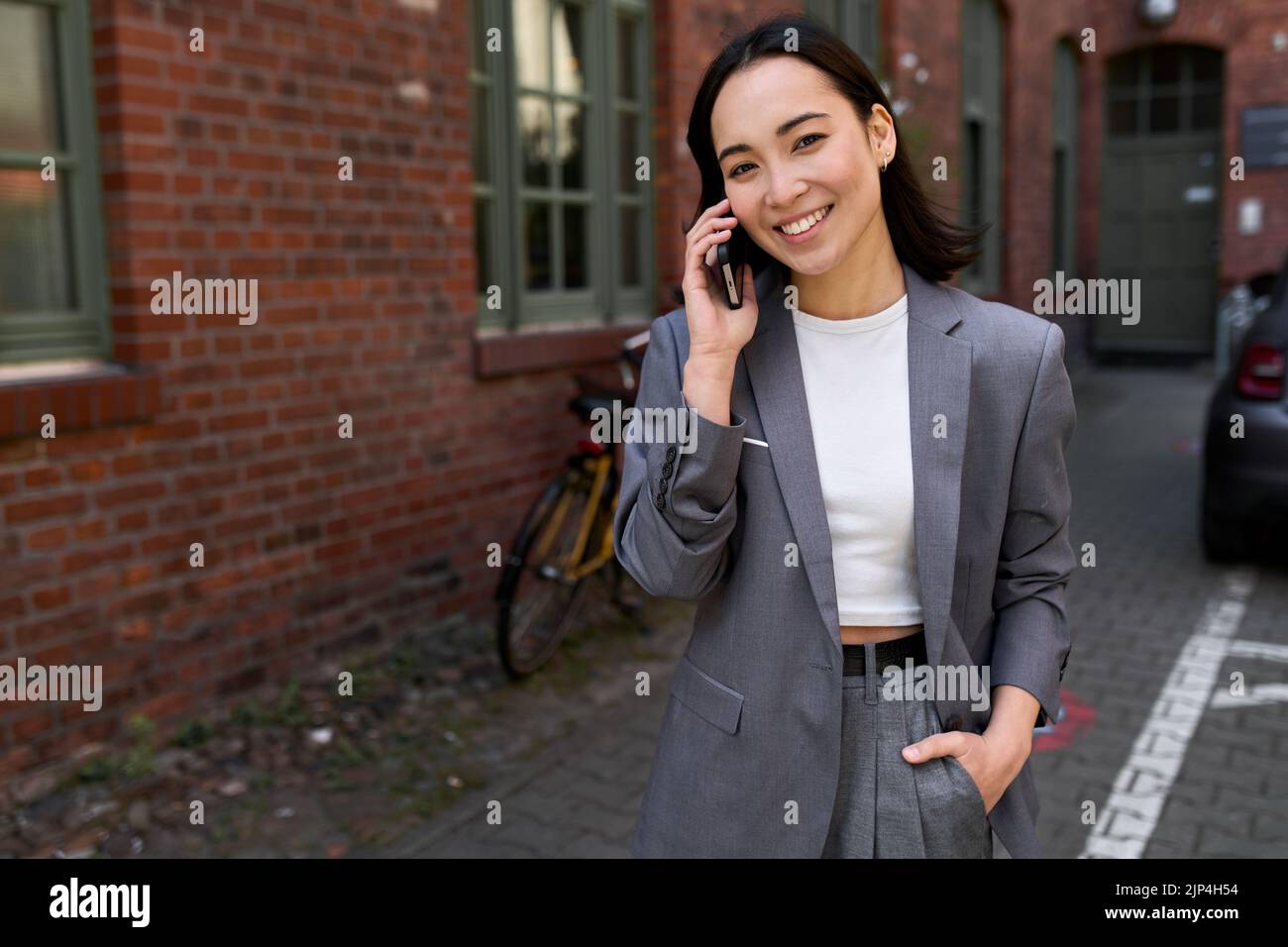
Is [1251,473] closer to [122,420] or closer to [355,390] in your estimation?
[355,390]

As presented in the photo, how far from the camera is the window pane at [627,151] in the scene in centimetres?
752

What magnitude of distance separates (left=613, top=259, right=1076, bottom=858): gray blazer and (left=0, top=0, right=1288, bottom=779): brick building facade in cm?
297

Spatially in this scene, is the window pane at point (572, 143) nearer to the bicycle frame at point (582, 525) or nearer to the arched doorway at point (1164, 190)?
the bicycle frame at point (582, 525)

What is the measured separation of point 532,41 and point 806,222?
5.25 meters

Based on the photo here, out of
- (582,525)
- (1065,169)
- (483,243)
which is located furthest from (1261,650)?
(1065,169)

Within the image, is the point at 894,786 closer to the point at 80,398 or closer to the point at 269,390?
the point at 80,398

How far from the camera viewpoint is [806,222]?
1876mm

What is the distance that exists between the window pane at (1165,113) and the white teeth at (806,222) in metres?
18.3

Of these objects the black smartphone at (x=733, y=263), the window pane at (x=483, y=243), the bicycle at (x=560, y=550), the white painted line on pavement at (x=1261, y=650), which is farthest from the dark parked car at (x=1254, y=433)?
the black smartphone at (x=733, y=263)

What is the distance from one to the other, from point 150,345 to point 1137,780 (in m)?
3.86

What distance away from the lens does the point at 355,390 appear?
5.46 metres

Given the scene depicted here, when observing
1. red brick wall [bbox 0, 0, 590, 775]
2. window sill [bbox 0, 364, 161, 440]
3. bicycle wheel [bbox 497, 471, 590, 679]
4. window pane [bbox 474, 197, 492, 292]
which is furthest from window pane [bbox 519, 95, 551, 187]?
window sill [bbox 0, 364, 161, 440]

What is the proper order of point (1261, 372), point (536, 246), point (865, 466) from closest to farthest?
point (865, 466), point (536, 246), point (1261, 372)

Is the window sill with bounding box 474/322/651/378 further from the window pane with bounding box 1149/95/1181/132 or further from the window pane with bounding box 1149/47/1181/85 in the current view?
the window pane with bounding box 1149/47/1181/85
